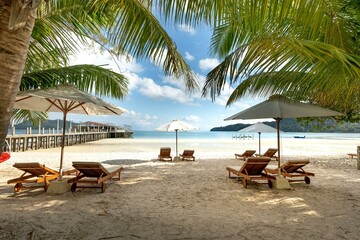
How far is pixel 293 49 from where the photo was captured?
6.62 ft

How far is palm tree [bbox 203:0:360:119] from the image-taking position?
5.88 feet

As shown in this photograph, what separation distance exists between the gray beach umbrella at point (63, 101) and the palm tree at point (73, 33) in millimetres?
1045

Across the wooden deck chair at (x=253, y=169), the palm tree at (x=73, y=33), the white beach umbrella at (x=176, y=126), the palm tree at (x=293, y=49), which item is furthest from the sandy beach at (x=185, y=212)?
the white beach umbrella at (x=176, y=126)

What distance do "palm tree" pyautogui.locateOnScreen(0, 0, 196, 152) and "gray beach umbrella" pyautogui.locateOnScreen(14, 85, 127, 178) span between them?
1045 mm

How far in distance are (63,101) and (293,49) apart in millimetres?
6166

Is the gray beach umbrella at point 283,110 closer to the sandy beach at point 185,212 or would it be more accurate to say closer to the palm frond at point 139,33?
the sandy beach at point 185,212

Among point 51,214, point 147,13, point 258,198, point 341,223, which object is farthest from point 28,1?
point 258,198

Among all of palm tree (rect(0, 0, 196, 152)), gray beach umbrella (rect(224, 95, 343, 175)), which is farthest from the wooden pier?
gray beach umbrella (rect(224, 95, 343, 175))

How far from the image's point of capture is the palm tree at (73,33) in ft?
4.57

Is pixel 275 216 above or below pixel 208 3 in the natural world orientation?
below

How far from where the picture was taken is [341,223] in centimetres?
398

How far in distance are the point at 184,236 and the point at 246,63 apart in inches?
99.3

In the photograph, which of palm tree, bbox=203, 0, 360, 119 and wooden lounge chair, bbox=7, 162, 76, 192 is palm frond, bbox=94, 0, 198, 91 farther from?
wooden lounge chair, bbox=7, 162, 76, 192

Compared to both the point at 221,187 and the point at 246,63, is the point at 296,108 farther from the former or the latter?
the point at 246,63
